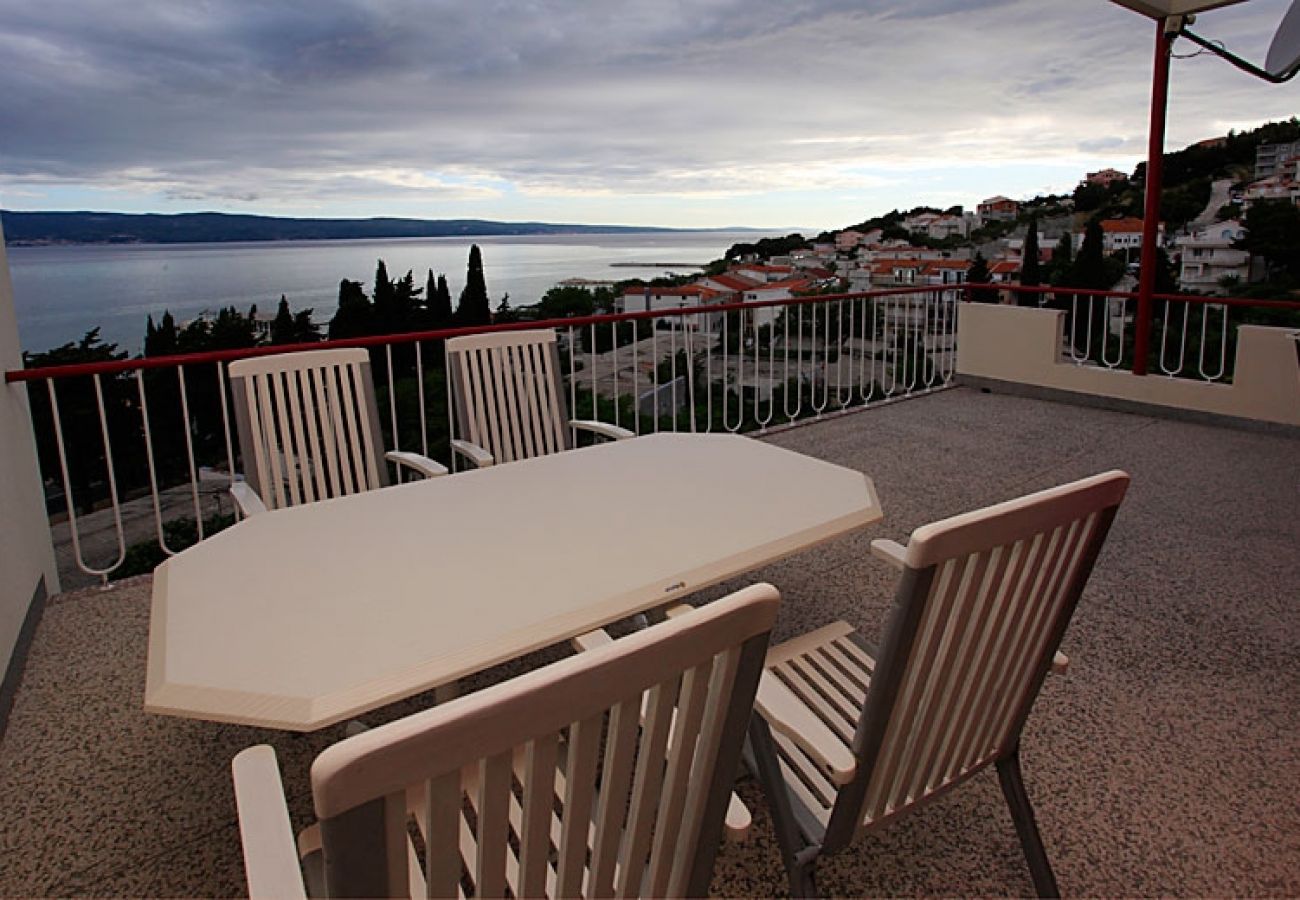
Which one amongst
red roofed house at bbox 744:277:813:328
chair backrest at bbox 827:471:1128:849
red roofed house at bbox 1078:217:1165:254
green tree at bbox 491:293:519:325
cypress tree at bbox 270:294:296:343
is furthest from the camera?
red roofed house at bbox 1078:217:1165:254

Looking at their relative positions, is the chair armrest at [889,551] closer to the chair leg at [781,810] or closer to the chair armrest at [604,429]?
the chair leg at [781,810]

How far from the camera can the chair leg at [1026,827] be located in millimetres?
1668

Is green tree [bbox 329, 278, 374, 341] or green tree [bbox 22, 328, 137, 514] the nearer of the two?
green tree [bbox 22, 328, 137, 514]

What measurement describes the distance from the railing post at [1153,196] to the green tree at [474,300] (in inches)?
197

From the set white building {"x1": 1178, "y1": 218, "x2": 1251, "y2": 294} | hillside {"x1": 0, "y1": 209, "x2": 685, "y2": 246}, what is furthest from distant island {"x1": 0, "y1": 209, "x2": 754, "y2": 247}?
white building {"x1": 1178, "y1": 218, "x2": 1251, "y2": 294}

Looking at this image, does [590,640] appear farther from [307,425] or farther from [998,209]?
[998,209]

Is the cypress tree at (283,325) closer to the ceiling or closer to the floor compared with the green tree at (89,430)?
closer to the ceiling


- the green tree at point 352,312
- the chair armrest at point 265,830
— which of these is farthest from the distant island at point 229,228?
the chair armrest at point 265,830

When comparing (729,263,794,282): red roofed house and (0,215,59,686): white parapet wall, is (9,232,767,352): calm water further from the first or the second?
(729,263,794,282): red roofed house

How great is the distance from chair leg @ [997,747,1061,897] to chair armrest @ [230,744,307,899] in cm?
139

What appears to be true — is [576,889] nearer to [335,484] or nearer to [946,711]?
[946,711]

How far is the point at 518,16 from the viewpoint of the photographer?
7250 millimetres

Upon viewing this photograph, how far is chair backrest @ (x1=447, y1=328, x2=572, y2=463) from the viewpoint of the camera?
3.09m

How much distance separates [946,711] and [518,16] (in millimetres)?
7469
